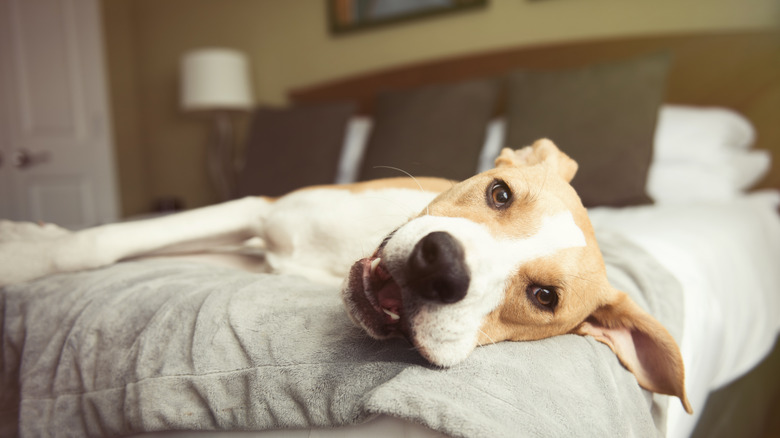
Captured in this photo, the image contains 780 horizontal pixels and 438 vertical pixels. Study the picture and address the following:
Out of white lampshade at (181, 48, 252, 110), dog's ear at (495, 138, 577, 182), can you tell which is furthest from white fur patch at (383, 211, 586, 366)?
white lampshade at (181, 48, 252, 110)

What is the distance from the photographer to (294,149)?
3.37m

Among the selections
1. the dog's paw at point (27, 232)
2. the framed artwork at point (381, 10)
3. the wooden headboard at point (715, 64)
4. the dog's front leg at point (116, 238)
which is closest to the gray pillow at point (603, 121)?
the wooden headboard at point (715, 64)

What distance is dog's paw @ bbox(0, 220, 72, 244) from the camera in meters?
1.41

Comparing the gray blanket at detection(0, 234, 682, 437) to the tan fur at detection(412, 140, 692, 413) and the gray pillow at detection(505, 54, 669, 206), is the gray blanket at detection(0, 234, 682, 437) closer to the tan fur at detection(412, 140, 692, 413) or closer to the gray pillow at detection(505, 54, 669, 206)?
the tan fur at detection(412, 140, 692, 413)

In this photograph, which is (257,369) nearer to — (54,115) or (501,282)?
(501,282)

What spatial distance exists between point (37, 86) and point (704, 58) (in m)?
4.96

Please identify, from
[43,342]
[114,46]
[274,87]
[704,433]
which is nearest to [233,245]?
[43,342]

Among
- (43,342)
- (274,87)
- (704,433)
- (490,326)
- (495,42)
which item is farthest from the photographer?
(274,87)

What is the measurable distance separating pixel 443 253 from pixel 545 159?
634 mm

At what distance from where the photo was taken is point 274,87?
4891 millimetres

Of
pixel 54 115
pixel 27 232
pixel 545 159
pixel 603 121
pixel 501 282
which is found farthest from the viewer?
pixel 54 115

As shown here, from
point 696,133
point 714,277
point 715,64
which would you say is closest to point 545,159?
point 714,277

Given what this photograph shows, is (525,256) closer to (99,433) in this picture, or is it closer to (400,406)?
(400,406)

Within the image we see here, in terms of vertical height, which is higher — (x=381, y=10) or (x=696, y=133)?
(x=381, y=10)
